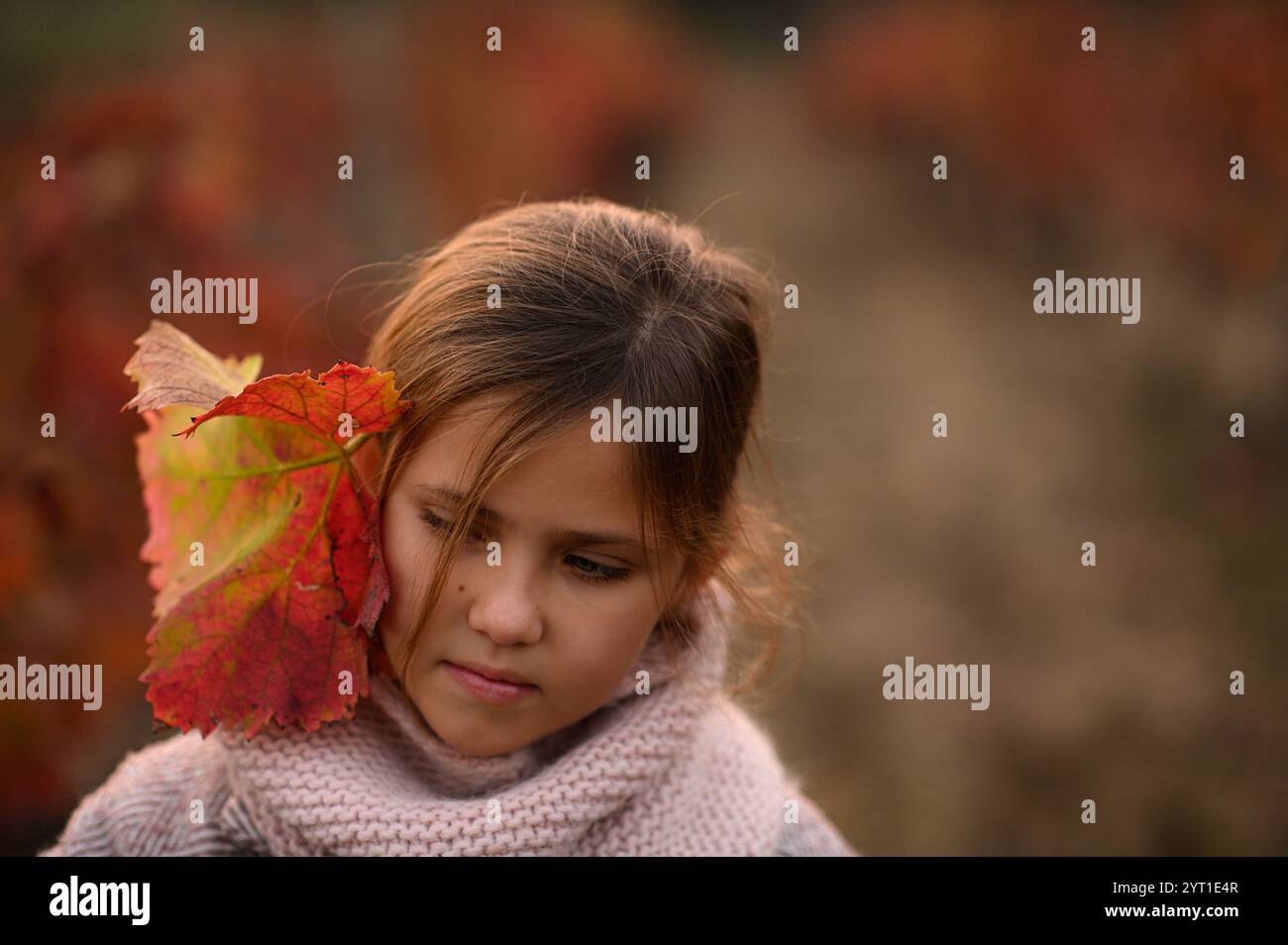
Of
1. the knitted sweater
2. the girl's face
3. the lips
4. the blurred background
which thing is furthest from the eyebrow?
the blurred background

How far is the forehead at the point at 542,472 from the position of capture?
4.24 feet

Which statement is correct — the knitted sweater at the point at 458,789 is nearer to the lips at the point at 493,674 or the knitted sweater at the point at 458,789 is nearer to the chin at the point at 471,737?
the chin at the point at 471,737

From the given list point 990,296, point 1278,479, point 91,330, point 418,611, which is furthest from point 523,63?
point 1278,479

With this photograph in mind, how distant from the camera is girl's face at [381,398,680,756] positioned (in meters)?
1.30

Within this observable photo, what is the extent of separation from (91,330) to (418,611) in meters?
1.05

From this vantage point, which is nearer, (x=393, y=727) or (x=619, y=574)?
(x=619, y=574)

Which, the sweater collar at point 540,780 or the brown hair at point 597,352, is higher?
the brown hair at point 597,352

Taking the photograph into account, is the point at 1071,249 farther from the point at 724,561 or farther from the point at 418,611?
the point at 418,611

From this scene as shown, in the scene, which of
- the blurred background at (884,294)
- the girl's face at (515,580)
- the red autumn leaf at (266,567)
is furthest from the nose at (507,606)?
the blurred background at (884,294)

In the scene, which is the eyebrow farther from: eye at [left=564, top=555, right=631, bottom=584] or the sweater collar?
the sweater collar

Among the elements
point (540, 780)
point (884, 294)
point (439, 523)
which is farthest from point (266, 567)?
point (884, 294)

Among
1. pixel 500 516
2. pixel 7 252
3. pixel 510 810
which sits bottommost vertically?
pixel 510 810

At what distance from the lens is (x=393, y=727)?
1.50 meters

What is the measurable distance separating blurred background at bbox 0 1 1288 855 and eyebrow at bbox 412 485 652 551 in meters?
0.97
